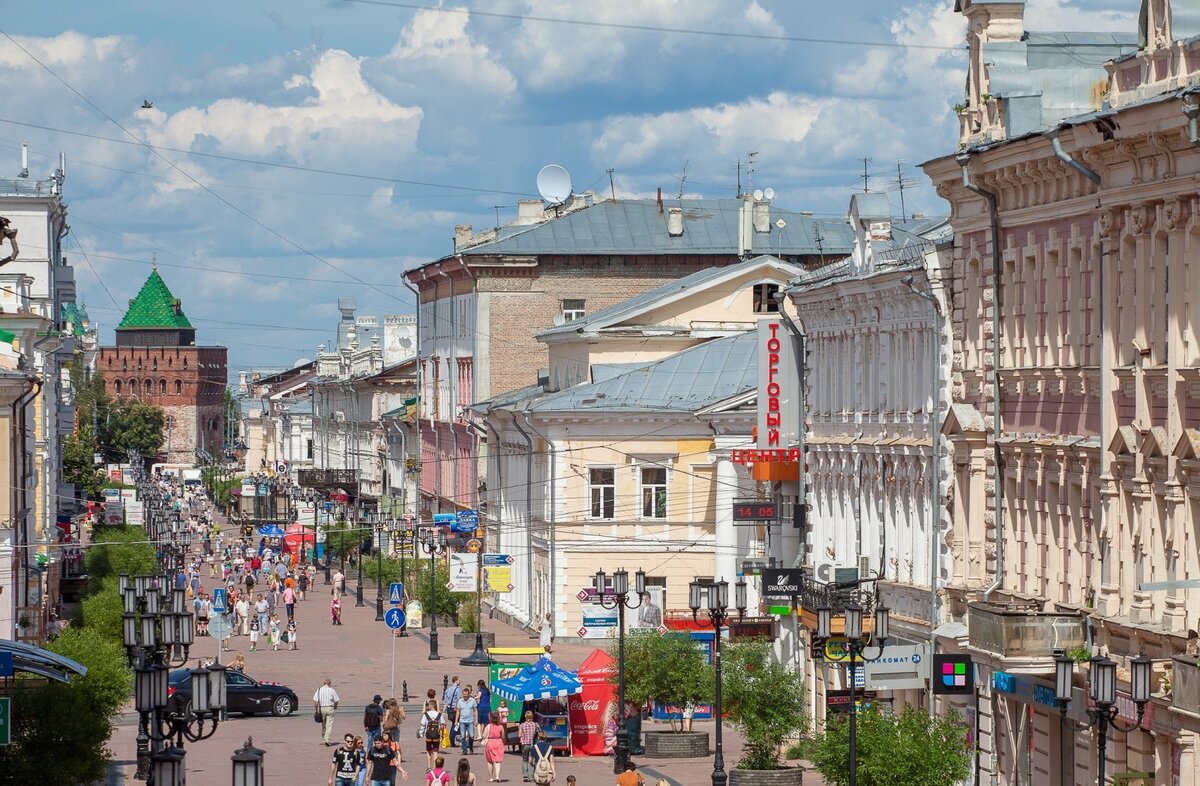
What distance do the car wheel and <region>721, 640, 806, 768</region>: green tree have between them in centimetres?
1288

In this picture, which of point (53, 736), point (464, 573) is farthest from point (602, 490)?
point (53, 736)

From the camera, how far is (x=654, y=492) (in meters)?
59.8

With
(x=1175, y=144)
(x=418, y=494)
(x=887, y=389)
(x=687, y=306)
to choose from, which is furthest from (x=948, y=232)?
(x=418, y=494)

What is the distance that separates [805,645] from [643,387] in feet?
62.6

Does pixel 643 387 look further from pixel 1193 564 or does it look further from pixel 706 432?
pixel 1193 564

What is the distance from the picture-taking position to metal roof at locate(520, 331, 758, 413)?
195 ft

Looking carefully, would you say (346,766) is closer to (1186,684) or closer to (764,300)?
(1186,684)

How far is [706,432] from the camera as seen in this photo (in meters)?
59.3

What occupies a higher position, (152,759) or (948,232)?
(948,232)

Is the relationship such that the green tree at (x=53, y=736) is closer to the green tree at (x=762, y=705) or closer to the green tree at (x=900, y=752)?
the green tree at (x=900, y=752)

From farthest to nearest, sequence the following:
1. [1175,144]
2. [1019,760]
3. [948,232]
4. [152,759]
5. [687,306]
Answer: [687,306] → [948,232] → [1019,760] → [1175,144] → [152,759]

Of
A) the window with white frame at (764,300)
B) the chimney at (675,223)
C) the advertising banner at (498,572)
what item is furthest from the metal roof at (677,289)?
the chimney at (675,223)

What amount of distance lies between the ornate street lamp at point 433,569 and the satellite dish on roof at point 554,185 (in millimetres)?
15570

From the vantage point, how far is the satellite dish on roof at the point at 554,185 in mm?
88438
